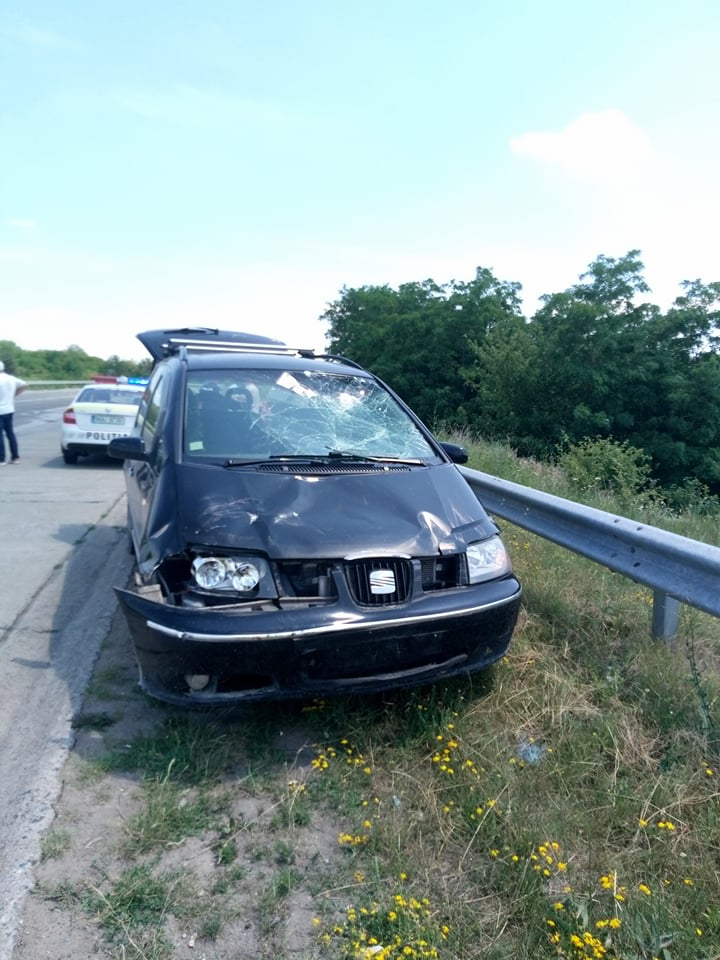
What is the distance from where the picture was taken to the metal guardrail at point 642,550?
347cm

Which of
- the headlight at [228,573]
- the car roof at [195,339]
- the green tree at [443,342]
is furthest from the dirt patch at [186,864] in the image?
the green tree at [443,342]

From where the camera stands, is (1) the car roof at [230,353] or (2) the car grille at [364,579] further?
(1) the car roof at [230,353]

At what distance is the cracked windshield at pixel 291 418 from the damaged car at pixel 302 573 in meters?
0.02

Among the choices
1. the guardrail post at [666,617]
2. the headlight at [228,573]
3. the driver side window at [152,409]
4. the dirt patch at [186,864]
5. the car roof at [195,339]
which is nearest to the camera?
the dirt patch at [186,864]

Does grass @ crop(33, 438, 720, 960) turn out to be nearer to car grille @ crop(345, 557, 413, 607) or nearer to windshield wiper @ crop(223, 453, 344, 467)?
car grille @ crop(345, 557, 413, 607)

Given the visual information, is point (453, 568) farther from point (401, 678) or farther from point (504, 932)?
point (504, 932)

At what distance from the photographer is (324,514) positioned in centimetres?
371

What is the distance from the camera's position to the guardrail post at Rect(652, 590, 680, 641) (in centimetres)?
403

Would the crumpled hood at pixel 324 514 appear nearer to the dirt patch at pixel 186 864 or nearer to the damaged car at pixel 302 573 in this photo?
the damaged car at pixel 302 573

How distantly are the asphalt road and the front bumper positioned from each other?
62 cm

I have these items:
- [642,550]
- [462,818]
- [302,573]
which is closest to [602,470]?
[642,550]

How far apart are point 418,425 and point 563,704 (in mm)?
2045

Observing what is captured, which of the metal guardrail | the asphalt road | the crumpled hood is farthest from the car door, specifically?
the metal guardrail

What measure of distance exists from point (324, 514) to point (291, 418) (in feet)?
4.06
